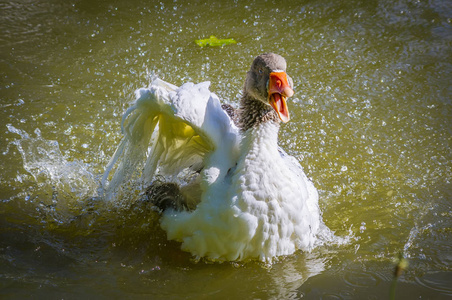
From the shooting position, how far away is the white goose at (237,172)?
2.92 m

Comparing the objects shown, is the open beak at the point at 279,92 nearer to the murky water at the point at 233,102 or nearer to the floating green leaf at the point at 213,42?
the murky water at the point at 233,102

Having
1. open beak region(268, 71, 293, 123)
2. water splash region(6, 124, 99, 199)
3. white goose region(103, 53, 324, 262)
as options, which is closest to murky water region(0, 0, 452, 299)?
water splash region(6, 124, 99, 199)

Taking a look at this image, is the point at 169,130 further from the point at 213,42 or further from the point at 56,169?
the point at 213,42

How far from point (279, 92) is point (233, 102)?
2214 mm

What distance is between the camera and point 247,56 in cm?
594

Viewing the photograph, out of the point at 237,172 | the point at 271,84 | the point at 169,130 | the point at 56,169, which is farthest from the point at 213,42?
the point at 237,172

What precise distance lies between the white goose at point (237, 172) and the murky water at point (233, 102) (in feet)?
0.68

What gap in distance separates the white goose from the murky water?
207 millimetres

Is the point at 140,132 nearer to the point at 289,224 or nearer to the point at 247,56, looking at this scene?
the point at 289,224

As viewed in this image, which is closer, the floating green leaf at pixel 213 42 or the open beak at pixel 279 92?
the open beak at pixel 279 92

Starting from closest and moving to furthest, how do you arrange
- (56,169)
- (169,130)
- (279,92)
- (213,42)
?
1. (279,92)
2. (169,130)
3. (56,169)
4. (213,42)

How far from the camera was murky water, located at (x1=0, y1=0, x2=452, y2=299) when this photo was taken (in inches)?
119

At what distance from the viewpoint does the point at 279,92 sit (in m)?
2.92

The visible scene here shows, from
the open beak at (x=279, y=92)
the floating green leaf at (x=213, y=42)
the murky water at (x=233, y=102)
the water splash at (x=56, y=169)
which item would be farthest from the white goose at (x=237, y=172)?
the floating green leaf at (x=213, y=42)
